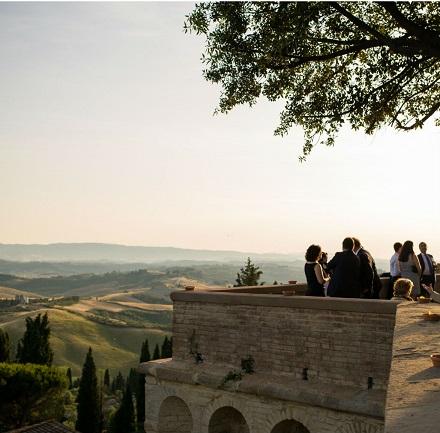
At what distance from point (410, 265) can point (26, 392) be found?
140 feet

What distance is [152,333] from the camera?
159 meters

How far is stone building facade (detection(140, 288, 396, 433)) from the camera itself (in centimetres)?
1112

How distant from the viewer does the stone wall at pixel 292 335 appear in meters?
11.2

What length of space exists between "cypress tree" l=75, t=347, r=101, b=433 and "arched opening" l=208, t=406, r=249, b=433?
133ft

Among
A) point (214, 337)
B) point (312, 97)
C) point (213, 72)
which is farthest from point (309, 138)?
point (214, 337)

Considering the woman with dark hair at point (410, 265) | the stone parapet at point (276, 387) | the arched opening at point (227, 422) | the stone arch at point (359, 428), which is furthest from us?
the woman with dark hair at point (410, 265)

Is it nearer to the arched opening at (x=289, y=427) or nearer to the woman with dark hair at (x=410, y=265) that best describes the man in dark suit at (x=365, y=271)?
the woman with dark hair at (x=410, y=265)

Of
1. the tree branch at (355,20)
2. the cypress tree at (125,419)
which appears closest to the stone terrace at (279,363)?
the tree branch at (355,20)

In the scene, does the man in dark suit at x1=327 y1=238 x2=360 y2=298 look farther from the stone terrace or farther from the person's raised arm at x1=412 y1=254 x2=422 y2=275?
the person's raised arm at x1=412 y1=254 x2=422 y2=275

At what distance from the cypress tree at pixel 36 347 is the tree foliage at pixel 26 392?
6.15m

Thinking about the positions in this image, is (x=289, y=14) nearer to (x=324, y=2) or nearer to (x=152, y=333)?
(x=324, y=2)

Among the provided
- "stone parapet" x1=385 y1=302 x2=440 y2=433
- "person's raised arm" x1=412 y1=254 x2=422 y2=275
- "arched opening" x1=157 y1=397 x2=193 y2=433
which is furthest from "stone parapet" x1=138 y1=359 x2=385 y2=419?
"person's raised arm" x1=412 y1=254 x2=422 y2=275

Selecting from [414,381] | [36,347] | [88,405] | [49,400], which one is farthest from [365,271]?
[36,347]

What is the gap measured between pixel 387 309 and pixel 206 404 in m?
4.90
